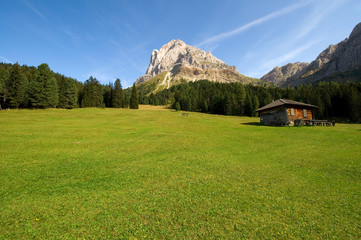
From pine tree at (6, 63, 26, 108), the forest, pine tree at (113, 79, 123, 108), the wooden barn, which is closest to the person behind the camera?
the wooden barn

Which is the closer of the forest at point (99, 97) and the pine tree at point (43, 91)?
the pine tree at point (43, 91)

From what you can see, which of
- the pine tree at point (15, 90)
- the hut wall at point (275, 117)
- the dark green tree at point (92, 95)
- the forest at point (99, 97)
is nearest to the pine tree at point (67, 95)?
the forest at point (99, 97)

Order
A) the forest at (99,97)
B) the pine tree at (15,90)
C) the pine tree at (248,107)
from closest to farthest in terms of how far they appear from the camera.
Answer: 1. the pine tree at (15,90)
2. the forest at (99,97)
3. the pine tree at (248,107)

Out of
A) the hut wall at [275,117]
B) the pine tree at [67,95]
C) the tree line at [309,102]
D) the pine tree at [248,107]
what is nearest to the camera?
the hut wall at [275,117]

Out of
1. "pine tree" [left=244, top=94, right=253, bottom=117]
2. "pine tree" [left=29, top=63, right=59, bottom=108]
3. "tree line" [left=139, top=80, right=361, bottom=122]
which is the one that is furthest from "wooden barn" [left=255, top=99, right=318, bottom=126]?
"pine tree" [left=29, top=63, right=59, bottom=108]

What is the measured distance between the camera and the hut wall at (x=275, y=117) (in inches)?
1501

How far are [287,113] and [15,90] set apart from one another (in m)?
88.8

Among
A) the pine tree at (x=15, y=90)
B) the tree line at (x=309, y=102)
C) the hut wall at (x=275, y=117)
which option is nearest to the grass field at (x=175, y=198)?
the hut wall at (x=275, y=117)

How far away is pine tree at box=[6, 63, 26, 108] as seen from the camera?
54.6 m

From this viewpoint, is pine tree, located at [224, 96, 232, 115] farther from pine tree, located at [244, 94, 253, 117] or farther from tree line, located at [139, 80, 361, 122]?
pine tree, located at [244, 94, 253, 117]

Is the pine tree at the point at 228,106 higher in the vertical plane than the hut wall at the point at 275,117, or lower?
higher

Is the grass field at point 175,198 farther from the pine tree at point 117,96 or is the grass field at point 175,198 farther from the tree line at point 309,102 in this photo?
the pine tree at point 117,96

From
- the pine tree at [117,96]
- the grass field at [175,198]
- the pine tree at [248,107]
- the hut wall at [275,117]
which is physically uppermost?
the pine tree at [117,96]

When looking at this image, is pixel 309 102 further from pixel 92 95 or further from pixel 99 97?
pixel 92 95
